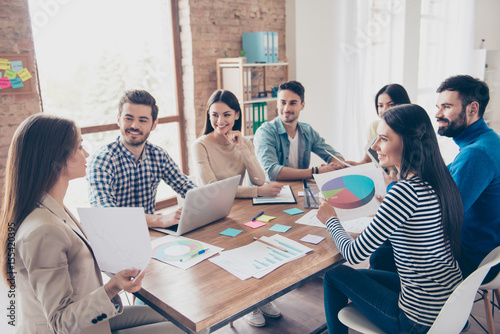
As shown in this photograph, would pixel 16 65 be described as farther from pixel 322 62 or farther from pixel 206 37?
pixel 322 62

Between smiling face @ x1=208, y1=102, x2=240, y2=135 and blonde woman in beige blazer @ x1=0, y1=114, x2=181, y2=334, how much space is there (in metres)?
1.27

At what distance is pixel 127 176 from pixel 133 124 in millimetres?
267

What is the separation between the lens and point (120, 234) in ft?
4.07

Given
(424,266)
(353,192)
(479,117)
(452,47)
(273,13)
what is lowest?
(424,266)

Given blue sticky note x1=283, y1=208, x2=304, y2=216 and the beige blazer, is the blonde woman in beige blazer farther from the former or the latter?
blue sticky note x1=283, y1=208, x2=304, y2=216

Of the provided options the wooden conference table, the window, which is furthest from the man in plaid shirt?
the window

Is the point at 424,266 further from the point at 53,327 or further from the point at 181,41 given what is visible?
the point at 181,41

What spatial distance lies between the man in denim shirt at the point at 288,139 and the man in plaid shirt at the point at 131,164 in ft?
2.59

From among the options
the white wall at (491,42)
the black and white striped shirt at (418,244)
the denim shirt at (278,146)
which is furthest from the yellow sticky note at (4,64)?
the white wall at (491,42)

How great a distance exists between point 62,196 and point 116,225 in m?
0.25

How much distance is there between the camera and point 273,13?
5.07 metres

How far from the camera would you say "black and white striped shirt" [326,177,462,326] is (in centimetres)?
141

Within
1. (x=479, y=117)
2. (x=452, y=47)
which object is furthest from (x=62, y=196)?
(x=452, y=47)

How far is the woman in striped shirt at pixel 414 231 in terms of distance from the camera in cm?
142
